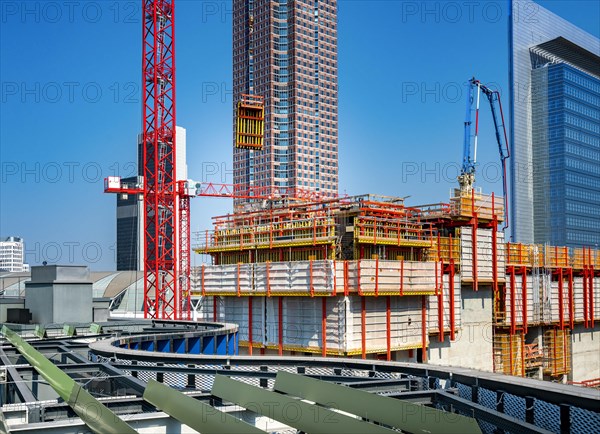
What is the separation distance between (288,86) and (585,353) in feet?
438

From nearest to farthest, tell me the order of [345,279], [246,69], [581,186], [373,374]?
[373,374]
[345,279]
[246,69]
[581,186]

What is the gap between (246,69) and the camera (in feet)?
596

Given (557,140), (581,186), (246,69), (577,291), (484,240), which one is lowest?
(577,291)

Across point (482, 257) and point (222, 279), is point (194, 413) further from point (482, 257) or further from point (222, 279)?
point (482, 257)

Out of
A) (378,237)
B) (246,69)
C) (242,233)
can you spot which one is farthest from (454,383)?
(246,69)

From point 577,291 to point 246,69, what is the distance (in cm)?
13881

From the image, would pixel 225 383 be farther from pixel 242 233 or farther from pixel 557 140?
pixel 557 140

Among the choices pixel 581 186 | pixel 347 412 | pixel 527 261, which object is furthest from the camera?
pixel 581 186

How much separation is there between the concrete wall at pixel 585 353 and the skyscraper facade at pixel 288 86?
393ft

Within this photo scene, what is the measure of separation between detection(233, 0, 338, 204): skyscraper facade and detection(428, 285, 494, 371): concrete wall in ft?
429

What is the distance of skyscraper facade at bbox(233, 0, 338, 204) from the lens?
581 feet

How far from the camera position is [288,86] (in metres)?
179

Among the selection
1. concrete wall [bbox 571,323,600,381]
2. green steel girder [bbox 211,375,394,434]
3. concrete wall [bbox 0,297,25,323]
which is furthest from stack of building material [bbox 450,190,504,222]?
green steel girder [bbox 211,375,394,434]

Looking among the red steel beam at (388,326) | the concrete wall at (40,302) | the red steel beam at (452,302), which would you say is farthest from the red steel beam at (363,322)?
the concrete wall at (40,302)
